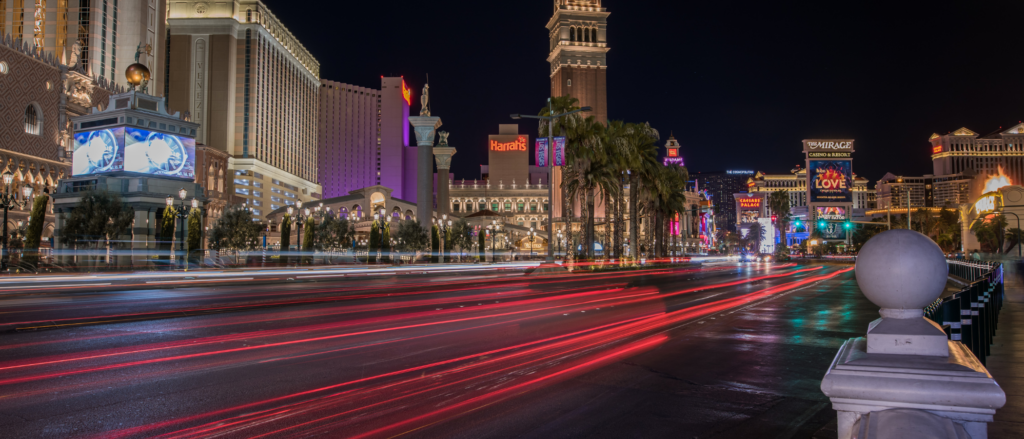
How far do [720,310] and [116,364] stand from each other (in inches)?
531

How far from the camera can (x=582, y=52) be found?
134 meters

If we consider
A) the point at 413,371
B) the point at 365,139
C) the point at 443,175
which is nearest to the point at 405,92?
the point at 365,139

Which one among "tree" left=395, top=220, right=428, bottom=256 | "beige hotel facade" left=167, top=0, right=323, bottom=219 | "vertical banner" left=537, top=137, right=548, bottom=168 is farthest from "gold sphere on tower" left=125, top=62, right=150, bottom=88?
"beige hotel facade" left=167, top=0, right=323, bottom=219

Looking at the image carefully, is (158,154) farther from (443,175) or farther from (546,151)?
(443,175)

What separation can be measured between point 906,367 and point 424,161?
59.9m

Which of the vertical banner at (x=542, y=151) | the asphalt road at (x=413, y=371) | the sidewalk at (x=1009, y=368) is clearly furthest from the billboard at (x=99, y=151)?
the sidewalk at (x=1009, y=368)

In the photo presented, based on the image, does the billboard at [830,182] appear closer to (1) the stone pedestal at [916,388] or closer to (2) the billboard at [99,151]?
(2) the billboard at [99,151]

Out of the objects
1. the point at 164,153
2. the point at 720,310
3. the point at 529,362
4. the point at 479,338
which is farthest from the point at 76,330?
the point at 164,153

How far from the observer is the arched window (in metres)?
71.0

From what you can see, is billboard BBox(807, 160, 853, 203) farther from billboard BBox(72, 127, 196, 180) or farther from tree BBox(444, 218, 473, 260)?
billboard BBox(72, 127, 196, 180)

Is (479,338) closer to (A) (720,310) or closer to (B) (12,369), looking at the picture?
(B) (12,369)

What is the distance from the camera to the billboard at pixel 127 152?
178 ft

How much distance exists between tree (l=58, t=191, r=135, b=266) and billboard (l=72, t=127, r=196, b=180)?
9.82 meters

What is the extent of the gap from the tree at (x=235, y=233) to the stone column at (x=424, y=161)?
16107 mm
